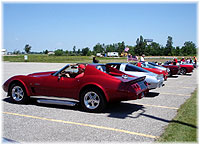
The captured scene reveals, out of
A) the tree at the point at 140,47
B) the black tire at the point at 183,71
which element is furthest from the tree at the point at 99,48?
the black tire at the point at 183,71

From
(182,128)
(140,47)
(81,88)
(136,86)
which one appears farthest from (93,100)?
(140,47)

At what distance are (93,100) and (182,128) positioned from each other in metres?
2.55

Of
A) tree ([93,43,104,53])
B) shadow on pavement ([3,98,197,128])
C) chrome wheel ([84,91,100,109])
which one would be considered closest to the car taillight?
shadow on pavement ([3,98,197,128])

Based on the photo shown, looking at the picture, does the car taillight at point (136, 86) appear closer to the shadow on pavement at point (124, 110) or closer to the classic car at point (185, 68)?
the shadow on pavement at point (124, 110)

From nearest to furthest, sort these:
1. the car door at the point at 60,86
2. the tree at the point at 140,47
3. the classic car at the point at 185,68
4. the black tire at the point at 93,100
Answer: the black tire at the point at 93,100 → the car door at the point at 60,86 → the classic car at the point at 185,68 → the tree at the point at 140,47

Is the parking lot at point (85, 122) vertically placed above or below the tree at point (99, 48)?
below

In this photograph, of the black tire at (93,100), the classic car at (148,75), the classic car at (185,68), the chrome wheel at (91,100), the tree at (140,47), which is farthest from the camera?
the tree at (140,47)

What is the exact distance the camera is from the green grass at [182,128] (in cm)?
436

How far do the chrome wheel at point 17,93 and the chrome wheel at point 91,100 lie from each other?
7.77 feet

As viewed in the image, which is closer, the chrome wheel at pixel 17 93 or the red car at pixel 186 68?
the chrome wheel at pixel 17 93

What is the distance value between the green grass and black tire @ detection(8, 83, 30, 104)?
4659 mm

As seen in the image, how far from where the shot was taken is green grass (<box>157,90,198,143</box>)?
4.36m

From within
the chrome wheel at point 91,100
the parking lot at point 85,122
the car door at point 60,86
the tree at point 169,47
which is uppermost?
the tree at point 169,47

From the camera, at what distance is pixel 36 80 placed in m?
7.16
